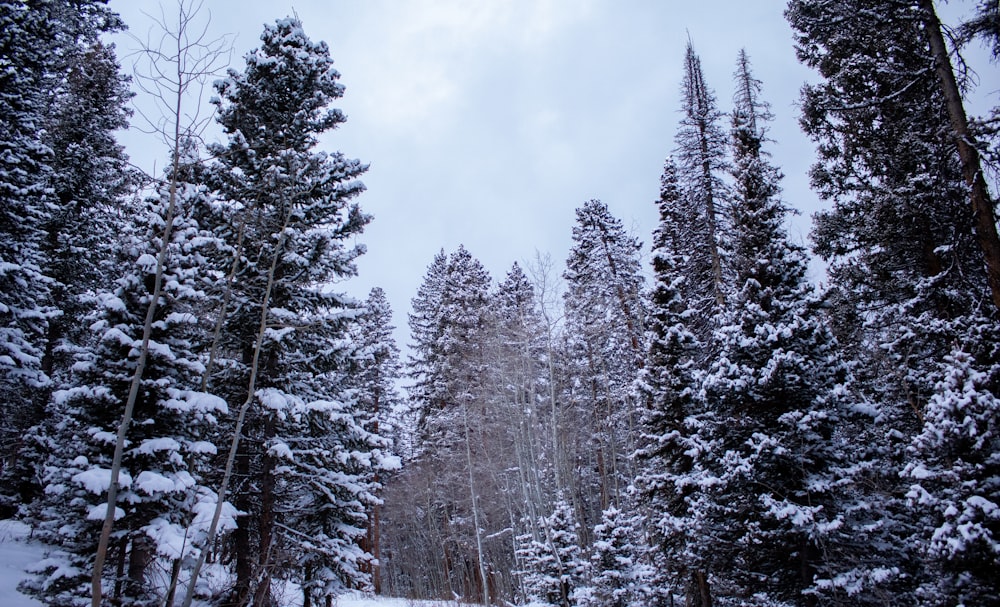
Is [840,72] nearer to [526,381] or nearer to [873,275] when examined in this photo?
[873,275]

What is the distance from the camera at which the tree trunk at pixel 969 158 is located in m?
8.17

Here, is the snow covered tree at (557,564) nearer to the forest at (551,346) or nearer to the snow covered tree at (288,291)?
the forest at (551,346)

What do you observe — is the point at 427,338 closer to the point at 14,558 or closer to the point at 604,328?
the point at 604,328

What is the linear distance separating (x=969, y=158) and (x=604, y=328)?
14.0m

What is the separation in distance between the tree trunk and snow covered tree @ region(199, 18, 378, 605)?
489 inches

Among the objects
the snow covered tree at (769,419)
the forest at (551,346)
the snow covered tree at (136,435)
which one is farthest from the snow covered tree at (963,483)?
the snow covered tree at (136,435)

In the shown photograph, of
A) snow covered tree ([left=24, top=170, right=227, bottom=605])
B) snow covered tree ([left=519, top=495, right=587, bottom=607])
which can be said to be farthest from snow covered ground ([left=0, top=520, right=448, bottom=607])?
snow covered tree ([left=519, top=495, right=587, bottom=607])

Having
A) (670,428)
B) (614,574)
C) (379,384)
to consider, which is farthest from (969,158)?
(379,384)

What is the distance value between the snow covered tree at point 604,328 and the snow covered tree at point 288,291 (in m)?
10.8

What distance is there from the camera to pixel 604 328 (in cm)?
2161

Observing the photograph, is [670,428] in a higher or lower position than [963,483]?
higher

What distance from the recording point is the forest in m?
8.44

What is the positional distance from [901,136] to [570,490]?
16.7 meters

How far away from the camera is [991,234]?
8.23 metres
